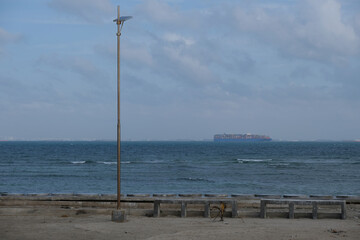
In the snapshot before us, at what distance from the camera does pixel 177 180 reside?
41.2 metres

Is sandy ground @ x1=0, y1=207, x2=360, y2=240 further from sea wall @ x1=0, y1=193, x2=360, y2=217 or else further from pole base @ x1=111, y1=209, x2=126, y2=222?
sea wall @ x1=0, y1=193, x2=360, y2=217

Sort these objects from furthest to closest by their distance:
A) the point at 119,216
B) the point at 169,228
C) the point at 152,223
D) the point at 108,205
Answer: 1. the point at 108,205
2. the point at 119,216
3. the point at 152,223
4. the point at 169,228

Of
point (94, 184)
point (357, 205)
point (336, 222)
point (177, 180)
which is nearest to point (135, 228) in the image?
point (336, 222)

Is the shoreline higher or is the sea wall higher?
the sea wall

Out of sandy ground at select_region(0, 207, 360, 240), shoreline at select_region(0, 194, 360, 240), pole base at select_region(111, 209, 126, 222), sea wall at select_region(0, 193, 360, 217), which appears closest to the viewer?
sandy ground at select_region(0, 207, 360, 240)

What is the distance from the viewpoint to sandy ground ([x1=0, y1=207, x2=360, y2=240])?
11734 mm

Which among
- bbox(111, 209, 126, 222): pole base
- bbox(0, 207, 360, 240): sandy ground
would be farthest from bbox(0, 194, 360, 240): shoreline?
bbox(111, 209, 126, 222): pole base

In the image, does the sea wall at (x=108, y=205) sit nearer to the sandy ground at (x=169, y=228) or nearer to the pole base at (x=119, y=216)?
the sandy ground at (x=169, y=228)

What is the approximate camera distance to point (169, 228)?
1267cm

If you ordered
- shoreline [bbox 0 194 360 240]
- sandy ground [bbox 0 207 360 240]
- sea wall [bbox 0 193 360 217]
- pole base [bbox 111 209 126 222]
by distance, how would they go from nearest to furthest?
sandy ground [bbox 0 207 360 240] → shoreline [bbox 0 194 360 240] → pole base [bbox 111 209 126 222] → sea wall [bbox 0 193 360 217]

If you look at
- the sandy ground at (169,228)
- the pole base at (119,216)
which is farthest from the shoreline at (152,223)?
the pole base at (119,216)

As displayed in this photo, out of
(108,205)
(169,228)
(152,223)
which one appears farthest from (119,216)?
(108,205)

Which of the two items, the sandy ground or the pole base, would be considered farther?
the pole base

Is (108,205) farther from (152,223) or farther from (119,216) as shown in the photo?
(152,223)
